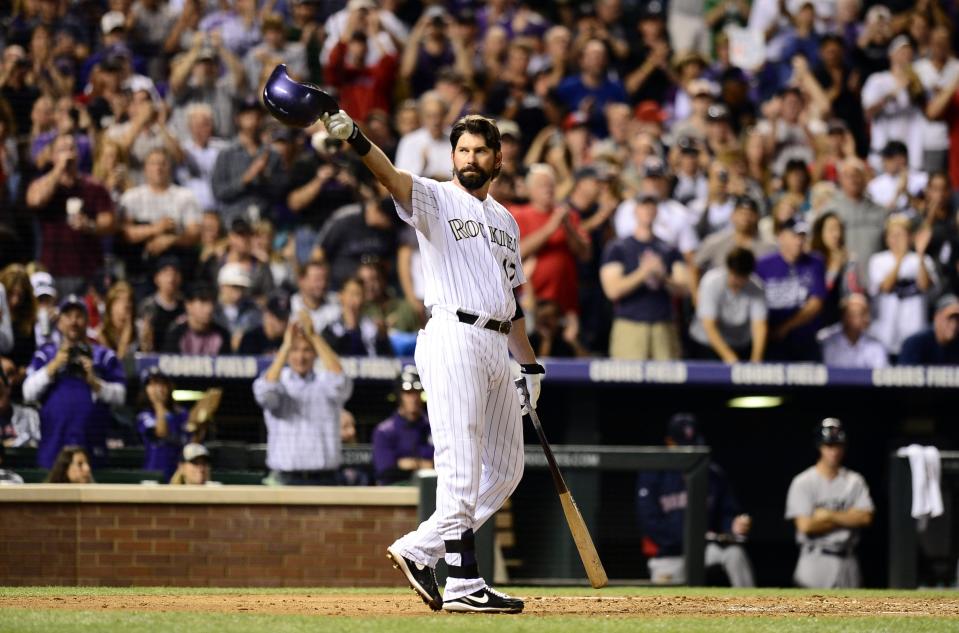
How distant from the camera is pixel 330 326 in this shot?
10.3 meters

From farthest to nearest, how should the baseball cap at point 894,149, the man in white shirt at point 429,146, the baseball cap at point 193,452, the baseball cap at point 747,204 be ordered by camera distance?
the baseball cap at point 894,149
the man in white shirt at point 429,146
the baseball cap at point 747,204
the baseball cap at point 193,452

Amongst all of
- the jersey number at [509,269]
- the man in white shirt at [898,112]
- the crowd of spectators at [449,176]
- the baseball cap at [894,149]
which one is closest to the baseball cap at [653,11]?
the crowd of spectators at [449,176]

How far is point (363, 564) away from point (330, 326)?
6.01 feet

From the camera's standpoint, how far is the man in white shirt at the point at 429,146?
11.8 m

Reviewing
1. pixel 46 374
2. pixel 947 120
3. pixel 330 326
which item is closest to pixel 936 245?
pixel 947 120

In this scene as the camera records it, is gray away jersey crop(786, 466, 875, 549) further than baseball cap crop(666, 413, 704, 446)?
No

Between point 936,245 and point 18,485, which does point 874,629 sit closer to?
point 18,485

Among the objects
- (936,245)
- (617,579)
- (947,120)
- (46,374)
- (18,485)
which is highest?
(947,120)

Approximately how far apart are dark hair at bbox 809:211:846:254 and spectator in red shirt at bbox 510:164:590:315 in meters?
1.78

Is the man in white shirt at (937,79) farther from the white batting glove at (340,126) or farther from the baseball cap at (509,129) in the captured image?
the white batting glove at (340,126)

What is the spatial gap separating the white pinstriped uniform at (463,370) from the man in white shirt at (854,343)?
18.9 ft

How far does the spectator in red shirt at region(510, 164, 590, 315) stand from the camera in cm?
1091

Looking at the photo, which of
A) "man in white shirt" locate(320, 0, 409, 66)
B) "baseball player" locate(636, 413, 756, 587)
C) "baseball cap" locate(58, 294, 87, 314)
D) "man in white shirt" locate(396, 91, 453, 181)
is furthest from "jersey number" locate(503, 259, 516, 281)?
"man in white shirt" locate(320, 0, 409, 66)

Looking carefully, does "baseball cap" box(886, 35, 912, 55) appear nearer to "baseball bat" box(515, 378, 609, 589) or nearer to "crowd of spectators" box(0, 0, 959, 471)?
"crowd of spectators" box(0, 0, 959, 471)
